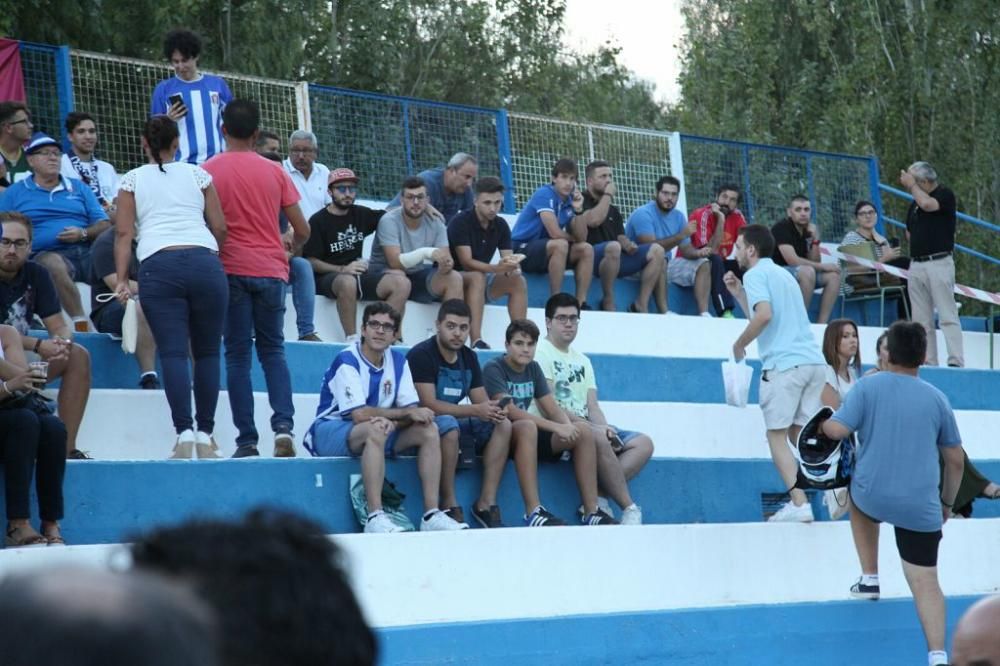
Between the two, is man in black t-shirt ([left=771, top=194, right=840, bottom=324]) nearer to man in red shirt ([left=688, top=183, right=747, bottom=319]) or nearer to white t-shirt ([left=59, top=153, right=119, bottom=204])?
man in red shirt ([left=688, top=183, right=747, bottom=319])

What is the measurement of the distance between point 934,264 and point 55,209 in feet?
23.0

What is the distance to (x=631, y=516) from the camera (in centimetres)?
780

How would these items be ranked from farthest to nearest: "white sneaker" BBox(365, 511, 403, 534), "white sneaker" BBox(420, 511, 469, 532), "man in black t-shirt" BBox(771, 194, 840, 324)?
"man in black t-shirt" BBox(771, 194, 840, 324), "white sneaker" BBox(420, 511, 469, 532), "white sneaker" BBox(365, 511, 403, 534)

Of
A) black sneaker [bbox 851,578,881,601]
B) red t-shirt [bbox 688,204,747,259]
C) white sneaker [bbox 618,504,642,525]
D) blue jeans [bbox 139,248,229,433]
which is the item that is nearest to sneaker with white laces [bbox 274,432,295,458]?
blue jeans [bbox 139,248,229,433]

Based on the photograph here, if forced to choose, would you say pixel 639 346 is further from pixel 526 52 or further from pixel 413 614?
pixel 526 52

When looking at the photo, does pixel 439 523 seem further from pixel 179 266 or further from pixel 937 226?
pixel 937 226

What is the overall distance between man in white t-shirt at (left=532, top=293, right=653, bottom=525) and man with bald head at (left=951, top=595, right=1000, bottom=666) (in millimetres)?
5612

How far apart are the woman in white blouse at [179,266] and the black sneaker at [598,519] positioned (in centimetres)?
195

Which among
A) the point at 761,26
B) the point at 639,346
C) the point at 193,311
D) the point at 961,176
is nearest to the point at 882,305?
the point at 639,346

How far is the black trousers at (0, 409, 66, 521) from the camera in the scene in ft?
19.4

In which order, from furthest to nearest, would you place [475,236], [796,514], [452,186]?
[452,186] < [475,236] < [796,514]

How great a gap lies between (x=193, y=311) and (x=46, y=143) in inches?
82.3

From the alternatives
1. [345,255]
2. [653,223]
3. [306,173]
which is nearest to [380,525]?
[345,255]

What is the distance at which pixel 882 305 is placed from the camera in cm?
1332
